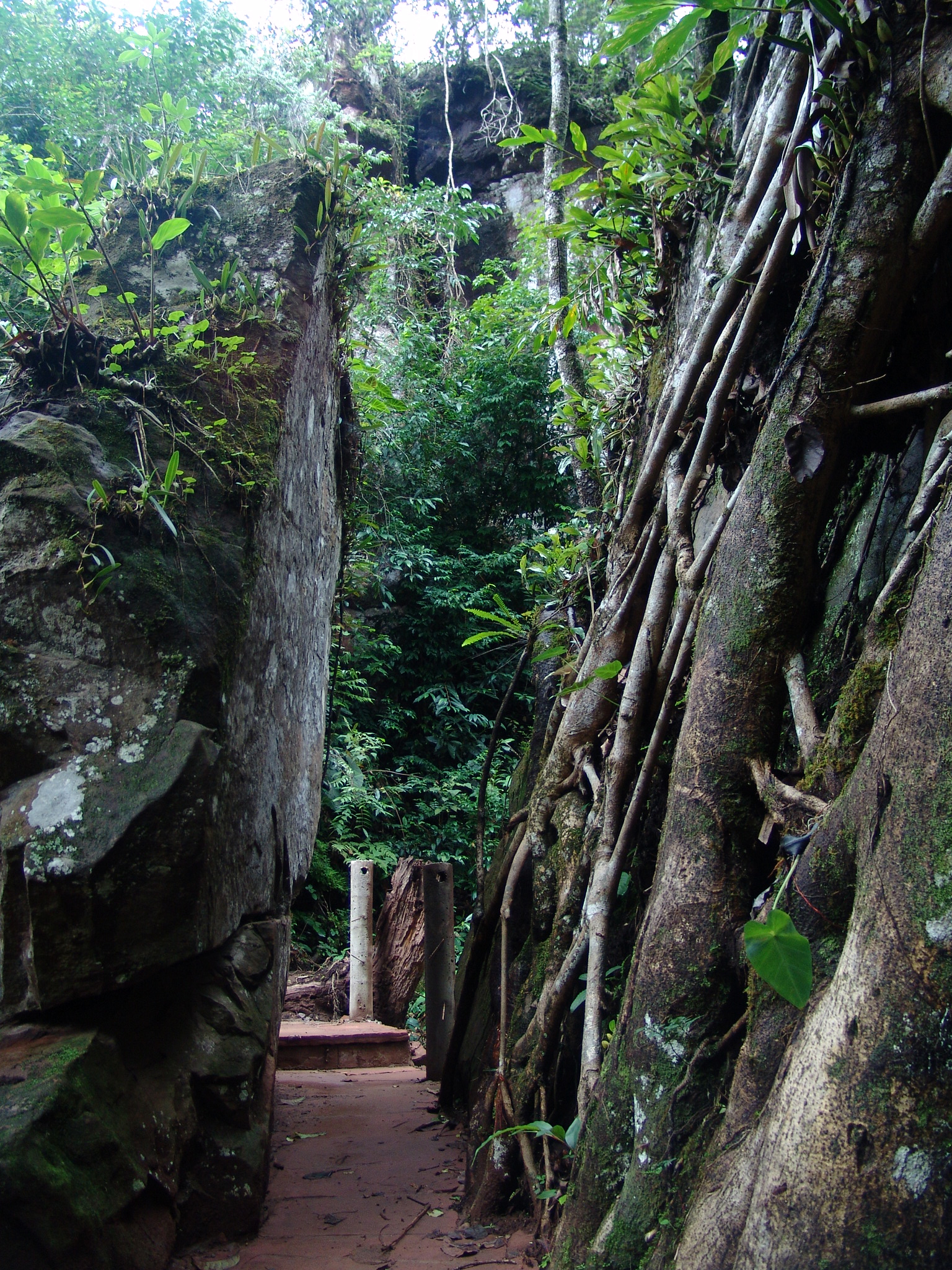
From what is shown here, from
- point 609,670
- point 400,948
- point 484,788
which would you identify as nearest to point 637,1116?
point 609,670

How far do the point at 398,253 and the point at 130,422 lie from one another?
34.2ft

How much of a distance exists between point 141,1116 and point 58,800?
90 centimetres

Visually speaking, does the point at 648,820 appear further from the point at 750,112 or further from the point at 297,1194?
the point at 750,112

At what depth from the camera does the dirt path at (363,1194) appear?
2.23 meters

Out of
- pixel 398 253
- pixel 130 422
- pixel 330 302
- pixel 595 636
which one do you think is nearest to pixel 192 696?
pixel 130 422

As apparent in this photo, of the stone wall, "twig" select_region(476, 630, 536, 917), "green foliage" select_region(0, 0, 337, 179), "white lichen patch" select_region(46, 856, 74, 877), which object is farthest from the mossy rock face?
"green foliage" select_region(0, 0, 337, 179)

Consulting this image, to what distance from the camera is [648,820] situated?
2297 mm

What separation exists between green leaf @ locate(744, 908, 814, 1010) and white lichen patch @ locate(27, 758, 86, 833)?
5.95 ft

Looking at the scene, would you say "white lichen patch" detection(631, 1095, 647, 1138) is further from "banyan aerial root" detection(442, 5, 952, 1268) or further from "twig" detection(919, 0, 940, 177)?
"twig" detection(919, 0, 940, 177)

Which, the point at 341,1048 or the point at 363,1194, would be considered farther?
the point at 341,1048

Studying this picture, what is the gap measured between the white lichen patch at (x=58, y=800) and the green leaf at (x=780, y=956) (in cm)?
181

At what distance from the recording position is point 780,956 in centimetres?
119

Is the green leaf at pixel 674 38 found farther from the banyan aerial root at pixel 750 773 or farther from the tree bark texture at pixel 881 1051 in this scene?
the tree bark texture at pixel 881 1051

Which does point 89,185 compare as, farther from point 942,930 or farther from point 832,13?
point 942,930
